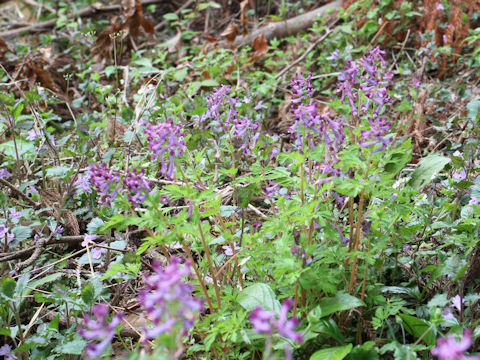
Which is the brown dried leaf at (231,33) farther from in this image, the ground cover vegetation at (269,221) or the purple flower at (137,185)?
the purple flower at (137,185)

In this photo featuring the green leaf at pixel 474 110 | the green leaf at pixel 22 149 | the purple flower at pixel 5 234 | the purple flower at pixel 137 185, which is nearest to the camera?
the purple flower at pixel 137 185

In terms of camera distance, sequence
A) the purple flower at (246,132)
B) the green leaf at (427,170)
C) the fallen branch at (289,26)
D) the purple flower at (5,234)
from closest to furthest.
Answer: the purple flower at (246,132)
the green leaf at (427,170)
the purple flower at (5,234)
the fallen branch at (289,26)

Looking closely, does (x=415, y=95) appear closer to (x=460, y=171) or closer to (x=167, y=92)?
(x=460, y=171)

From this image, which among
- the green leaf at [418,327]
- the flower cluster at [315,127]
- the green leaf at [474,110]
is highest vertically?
the flower cluster at [315,127]

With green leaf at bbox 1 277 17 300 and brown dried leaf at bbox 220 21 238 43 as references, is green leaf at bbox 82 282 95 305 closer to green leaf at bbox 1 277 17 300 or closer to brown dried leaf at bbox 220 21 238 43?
green leaf at bbox 1 277 17 300

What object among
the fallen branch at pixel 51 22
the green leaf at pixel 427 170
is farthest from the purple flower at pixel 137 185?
the fallen branch at pixel 51 22

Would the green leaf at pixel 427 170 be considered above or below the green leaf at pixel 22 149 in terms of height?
above

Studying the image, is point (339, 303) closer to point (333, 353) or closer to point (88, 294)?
point (333, 353)

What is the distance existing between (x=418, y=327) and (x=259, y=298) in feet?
1.94

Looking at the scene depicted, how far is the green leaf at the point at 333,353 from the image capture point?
4.96 ft

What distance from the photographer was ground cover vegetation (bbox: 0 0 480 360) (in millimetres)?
1534

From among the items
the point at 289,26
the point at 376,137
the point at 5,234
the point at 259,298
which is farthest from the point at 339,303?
the point at 289,26

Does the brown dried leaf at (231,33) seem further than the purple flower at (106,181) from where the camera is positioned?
Yes

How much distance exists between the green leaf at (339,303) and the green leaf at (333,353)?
0.38 ft
